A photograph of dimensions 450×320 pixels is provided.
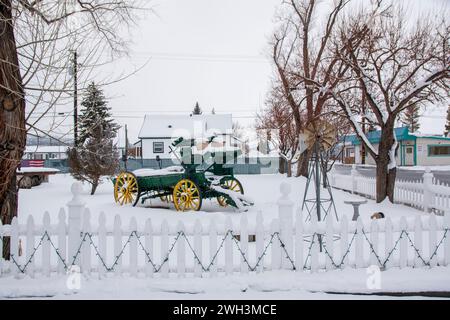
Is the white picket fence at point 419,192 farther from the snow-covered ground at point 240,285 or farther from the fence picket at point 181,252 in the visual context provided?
the fence picket at point 181,252

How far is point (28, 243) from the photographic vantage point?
4379 mm

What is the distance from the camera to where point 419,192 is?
1045cm

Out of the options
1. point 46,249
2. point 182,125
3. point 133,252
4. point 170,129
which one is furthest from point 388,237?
point 182,125

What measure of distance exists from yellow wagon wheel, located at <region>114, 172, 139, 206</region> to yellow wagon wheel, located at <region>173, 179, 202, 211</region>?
63.7 inches

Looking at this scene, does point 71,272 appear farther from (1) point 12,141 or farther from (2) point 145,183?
(2) point 145,183

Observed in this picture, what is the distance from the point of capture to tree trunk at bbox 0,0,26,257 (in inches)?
175

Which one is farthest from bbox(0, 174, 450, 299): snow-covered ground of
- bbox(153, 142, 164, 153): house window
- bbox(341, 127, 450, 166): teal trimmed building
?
bbox(341, 127, 450, 166): teal trimmed building

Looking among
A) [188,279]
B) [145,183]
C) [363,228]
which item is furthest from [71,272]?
[145,183]

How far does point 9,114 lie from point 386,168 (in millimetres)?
10560

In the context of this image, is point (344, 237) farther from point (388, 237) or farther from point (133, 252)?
A: point (133, 252)

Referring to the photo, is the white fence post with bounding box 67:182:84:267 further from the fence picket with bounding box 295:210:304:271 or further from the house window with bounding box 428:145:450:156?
the house window with bounding box 428:145:450:156

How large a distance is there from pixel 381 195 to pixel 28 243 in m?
10.5

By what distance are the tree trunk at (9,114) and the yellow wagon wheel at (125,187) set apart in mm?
5793

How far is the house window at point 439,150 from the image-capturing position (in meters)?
35.3
